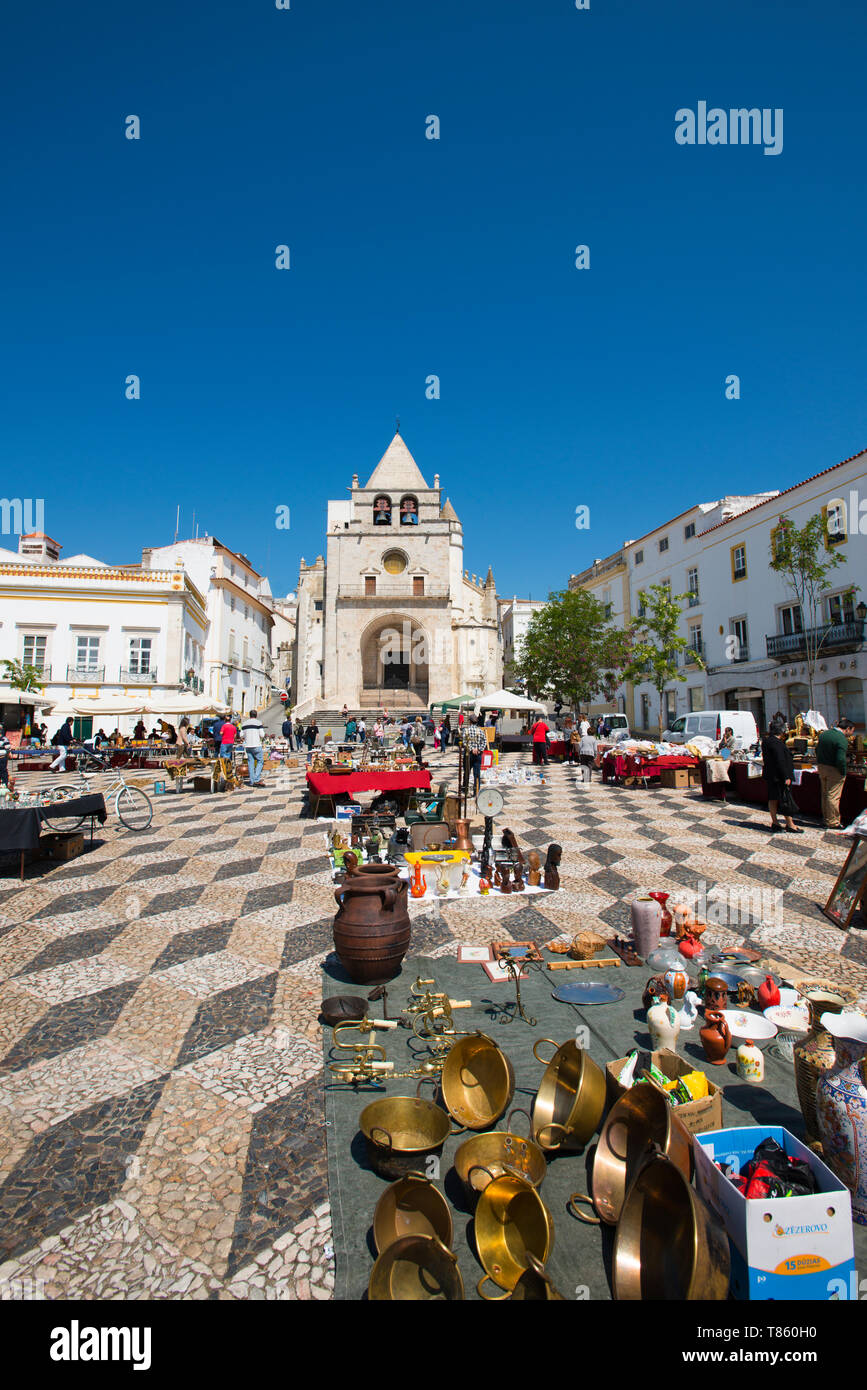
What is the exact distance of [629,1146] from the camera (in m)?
2.28

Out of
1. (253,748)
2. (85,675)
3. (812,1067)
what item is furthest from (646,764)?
(85,675)

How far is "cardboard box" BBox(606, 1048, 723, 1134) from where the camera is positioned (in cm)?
239

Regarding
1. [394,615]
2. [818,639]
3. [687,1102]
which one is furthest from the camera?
[394,615]

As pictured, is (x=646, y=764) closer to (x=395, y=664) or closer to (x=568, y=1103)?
(x=568, y=1103)

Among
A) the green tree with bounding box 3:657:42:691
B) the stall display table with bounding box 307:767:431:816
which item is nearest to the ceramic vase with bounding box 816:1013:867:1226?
the stall display table with bounding box 307:767:431:816

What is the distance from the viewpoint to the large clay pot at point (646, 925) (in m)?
4.62

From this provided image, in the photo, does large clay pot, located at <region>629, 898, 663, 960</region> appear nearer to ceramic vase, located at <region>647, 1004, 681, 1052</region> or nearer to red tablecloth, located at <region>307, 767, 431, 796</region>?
ceramic vase, located at <region>647, 1004, 681, 1052</region>

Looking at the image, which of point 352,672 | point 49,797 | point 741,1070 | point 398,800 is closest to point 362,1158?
point 741,1070

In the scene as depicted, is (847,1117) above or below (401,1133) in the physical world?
above

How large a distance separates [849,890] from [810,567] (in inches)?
722

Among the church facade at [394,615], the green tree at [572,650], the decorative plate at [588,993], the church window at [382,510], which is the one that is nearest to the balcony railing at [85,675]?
the church facade at [394,615]

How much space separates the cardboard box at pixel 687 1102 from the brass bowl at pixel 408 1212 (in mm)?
893

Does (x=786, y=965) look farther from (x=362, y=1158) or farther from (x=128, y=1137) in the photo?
(x=128, y=1137)

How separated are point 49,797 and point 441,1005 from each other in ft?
26.8
